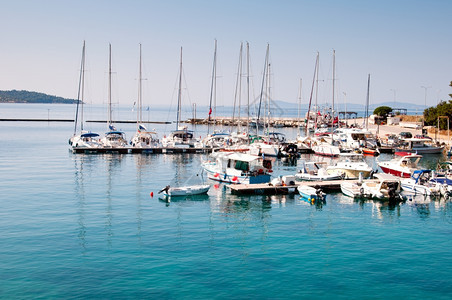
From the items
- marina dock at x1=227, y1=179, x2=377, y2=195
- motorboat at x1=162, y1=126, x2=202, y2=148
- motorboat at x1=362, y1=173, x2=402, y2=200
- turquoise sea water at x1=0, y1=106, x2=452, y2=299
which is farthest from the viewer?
motorboat at x1=162, y1=126, x2=202, y2=148

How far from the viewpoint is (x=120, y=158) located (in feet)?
214

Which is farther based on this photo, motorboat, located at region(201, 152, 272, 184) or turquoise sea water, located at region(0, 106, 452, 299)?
motorboat, located at region(201, 152, 272, 184)

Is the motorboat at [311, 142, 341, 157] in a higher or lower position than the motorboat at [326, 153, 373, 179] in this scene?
higher

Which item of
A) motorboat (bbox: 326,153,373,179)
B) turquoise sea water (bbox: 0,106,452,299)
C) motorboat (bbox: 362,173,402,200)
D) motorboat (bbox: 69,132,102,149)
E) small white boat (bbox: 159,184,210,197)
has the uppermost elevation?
motorboat (bbox: 69,132,102,149)

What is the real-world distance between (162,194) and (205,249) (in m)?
15.3

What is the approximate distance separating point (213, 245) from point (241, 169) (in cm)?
1858

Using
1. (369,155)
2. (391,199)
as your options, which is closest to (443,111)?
(369,155)

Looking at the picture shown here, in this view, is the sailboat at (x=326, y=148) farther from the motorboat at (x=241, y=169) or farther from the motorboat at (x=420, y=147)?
the motorboat at (x=241, y=169)

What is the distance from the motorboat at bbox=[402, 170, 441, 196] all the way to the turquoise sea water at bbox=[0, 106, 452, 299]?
54.8 inches

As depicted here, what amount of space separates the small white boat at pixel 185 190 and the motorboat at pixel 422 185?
735 inches

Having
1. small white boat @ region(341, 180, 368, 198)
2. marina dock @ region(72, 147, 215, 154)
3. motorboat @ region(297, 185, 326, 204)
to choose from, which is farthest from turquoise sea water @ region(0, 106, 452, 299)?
marina dock @ region(72, 147, 215, 154)

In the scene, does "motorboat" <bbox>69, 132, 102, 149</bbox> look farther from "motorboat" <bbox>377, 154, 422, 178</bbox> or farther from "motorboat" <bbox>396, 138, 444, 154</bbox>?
"motorboat" <bbox>396, 138, 444, 154</bbox>

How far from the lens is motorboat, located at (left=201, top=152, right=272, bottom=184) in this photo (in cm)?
4422

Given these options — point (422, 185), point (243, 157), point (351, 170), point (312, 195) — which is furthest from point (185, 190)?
point (422, 185)
